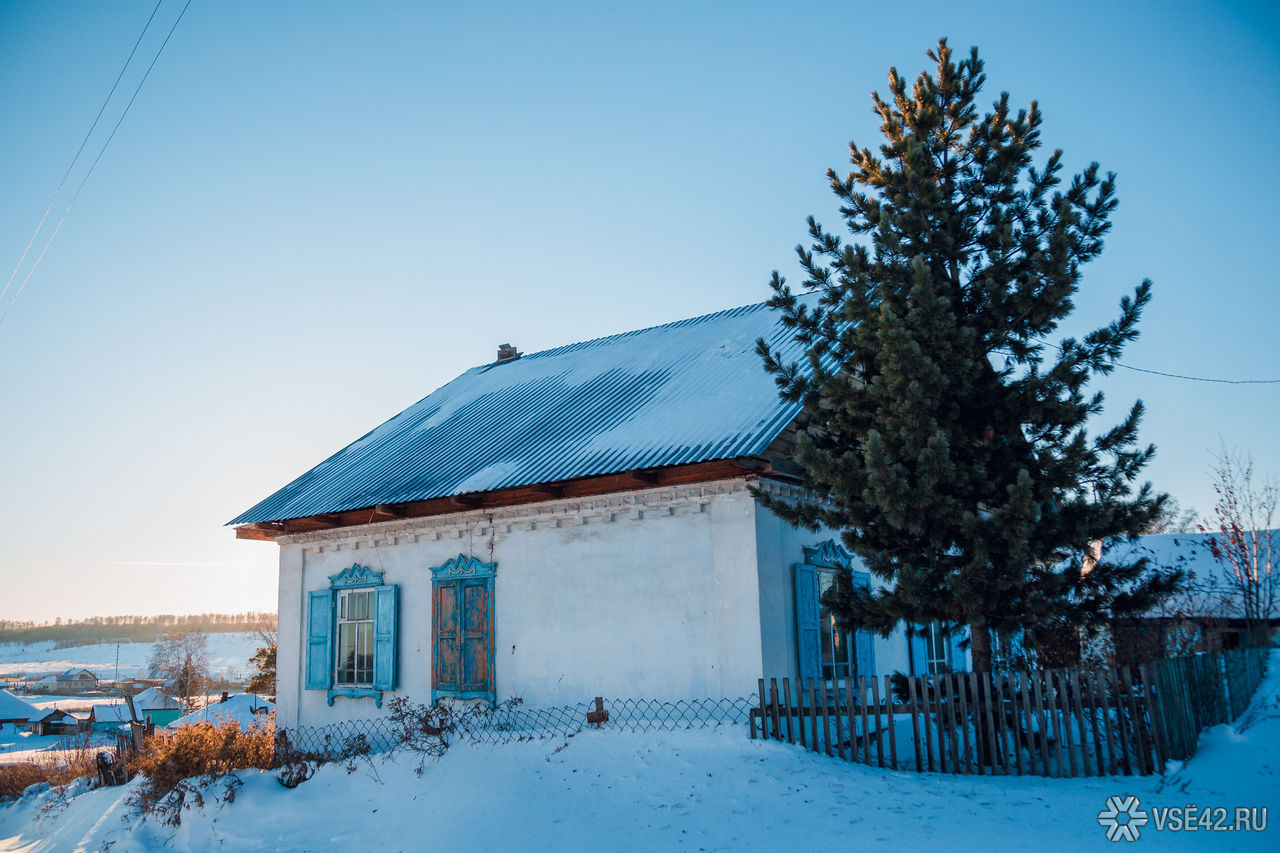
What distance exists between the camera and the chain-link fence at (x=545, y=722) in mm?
10500

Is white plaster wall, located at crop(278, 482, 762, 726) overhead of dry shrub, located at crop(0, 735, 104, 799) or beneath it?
overhead

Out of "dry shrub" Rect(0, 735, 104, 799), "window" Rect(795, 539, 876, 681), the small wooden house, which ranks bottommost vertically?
the small wooden house

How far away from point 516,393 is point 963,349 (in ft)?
31.5

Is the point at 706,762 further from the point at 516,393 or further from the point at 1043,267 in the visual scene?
the point at 516,393

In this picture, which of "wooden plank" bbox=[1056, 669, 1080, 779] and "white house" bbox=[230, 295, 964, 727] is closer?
"wooden plank" bbox=[1056, 669, 1080, 779]

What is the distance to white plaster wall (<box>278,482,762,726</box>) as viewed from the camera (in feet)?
35.1

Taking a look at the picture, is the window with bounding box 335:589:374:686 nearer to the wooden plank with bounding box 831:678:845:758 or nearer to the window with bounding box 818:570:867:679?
the window with bounding box 818:570:867:679

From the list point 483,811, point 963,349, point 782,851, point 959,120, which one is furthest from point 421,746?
point 959,120

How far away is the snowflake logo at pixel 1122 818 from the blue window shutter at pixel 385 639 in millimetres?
9682

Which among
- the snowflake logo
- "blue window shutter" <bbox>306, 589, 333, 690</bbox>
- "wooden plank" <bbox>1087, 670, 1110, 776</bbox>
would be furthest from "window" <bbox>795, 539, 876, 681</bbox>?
"blue window shutter" <bbox>306, 589, 333, 690</bbox>

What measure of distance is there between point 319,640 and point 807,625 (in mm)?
8060

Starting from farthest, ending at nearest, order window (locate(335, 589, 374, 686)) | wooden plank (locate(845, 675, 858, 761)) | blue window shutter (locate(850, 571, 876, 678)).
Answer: window (locate(335, 589, 374, 686)), blue window shutter (locate(850, 571, 876, 678)), wooden plank (locate(845, 675, 858, 761))

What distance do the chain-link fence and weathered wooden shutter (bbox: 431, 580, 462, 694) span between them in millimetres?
573

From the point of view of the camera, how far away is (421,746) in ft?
36.6
